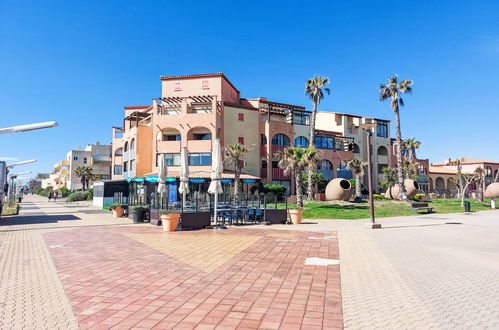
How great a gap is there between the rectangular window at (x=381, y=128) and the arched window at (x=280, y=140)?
21.2 meters

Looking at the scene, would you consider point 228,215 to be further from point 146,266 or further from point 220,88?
point 220,88

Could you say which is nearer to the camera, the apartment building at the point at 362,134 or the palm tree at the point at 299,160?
the palm tree at the point at 299,160

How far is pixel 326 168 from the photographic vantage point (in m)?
46.3

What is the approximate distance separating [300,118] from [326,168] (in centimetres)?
809

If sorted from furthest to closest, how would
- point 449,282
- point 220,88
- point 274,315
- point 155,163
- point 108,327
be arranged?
point 220,88 → point 155,163 → point 449,282 → point 274,315 → point 108,327

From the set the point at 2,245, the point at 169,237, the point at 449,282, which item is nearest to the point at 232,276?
the point at 449,282

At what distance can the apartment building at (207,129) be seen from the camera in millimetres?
36781

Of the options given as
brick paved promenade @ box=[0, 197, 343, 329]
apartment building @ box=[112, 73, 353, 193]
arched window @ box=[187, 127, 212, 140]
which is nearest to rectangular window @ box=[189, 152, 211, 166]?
apartment building @ box=[112, 73, 353, 193]

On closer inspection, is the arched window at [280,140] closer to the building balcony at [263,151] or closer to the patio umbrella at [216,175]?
the building balcony at [263,151]

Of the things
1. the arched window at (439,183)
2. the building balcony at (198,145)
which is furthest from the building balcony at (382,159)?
the building balcony at (198,145)

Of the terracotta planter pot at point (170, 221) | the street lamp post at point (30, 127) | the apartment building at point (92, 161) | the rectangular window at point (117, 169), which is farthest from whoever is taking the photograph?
the apartment building at point (92, 161)

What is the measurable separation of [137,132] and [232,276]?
116ft

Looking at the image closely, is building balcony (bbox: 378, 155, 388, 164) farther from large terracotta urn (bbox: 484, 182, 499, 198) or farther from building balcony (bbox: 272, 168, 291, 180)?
building balcony (bbox: 272, 168, 291, 180)

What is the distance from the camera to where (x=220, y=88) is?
39688 mm
